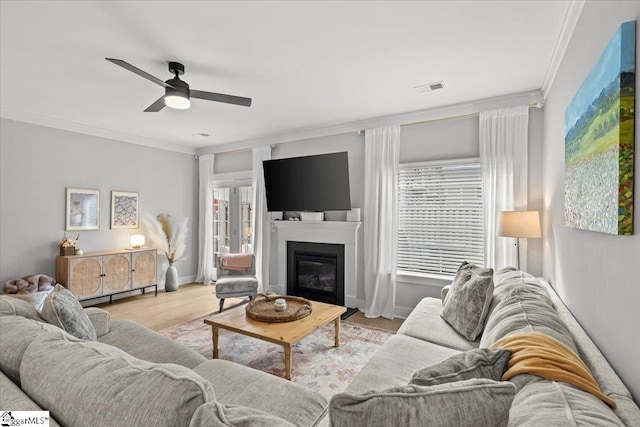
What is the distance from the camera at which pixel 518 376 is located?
1.09m

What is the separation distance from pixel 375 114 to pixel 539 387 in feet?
11.4

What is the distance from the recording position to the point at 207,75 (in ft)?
9.38

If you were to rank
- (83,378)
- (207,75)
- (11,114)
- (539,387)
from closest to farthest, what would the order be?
(83,378) → (539,387) → (207,75) → (11,114)

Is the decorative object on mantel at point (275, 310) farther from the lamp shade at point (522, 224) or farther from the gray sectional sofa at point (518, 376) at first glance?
the lamp shade at point (522, 224)

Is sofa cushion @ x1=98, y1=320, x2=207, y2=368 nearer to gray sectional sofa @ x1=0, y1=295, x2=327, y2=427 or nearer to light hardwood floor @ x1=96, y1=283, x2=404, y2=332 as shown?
gray sectional sofa @ x1=0, y1=295, x2=327, y2=427

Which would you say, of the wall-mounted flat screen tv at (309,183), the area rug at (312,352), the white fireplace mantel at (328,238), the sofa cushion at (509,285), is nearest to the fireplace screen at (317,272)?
the white fireplace mantel at (328,238)

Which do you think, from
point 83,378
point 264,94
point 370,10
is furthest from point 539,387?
point 264,94

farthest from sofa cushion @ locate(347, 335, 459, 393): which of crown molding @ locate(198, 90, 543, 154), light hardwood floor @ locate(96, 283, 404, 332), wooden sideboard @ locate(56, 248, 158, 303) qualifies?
wooden sideboard @ locate(56, 248, 158, 303)

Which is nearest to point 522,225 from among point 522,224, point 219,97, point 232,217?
point 522,224

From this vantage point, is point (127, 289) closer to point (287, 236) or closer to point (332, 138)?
point (287, 236)

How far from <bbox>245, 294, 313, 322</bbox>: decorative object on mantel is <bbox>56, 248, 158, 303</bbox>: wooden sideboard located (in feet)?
8.41

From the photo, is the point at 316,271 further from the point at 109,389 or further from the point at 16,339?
the point at 109,389

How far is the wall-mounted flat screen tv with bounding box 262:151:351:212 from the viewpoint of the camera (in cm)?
401

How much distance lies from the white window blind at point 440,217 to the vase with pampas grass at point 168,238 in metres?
3.71
